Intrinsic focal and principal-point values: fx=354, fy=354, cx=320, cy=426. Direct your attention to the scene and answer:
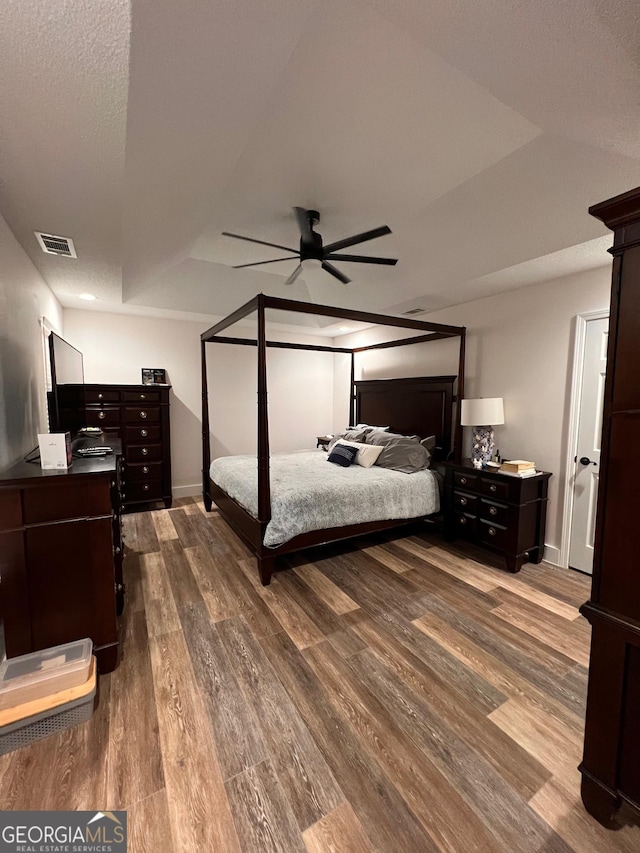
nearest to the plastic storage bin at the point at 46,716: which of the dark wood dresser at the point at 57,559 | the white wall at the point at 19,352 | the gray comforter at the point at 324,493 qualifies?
the dark wood dresser at the point at 57,559

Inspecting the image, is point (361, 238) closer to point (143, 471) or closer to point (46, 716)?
point (46, 716)

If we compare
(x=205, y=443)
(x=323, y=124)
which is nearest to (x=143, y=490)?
(x=205, y=443)

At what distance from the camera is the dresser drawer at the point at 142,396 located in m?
4.21

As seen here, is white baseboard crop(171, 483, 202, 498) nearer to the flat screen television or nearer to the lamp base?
the flat screen television

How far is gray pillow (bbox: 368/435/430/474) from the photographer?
3731 mm

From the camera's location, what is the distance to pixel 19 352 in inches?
94.7

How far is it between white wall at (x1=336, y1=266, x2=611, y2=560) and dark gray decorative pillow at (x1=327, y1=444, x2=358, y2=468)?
129 centimetres

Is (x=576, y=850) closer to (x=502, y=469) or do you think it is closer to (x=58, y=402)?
(x=502, y=469)

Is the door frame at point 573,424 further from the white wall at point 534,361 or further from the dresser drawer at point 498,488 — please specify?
the dresser drawer at point 498,488

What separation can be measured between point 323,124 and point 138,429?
12.0ft

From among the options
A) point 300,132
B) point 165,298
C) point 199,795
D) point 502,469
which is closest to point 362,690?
point 199,795

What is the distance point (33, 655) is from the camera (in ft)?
5.58

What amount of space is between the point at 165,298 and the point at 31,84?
10.0 feet

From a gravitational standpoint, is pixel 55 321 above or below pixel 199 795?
above
